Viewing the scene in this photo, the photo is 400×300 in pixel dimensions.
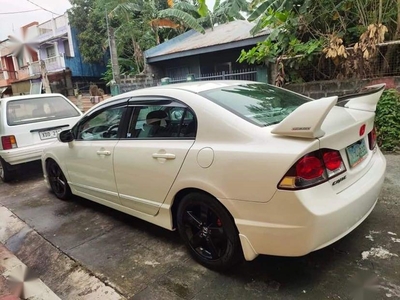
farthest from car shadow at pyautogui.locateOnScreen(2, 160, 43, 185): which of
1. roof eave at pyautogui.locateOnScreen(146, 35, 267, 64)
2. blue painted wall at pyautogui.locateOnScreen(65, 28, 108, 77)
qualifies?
blue painted wall at pyautogui.locateOnScreen(65, 28, 108, 77)

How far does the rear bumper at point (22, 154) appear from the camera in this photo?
534 centimetres

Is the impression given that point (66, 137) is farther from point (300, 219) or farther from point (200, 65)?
point (200, 65)

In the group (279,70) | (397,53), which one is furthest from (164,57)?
(397,53)

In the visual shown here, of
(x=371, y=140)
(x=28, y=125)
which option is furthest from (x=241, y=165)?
(x=28, y=125)

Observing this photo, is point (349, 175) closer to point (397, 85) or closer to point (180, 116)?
point (180, 116)

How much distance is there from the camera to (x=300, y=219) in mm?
→ 1915

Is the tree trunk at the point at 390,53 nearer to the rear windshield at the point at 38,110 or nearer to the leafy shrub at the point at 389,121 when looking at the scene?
the leafy shrub at the point at 389,121

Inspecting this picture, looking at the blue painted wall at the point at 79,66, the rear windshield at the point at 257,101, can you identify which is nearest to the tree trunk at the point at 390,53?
the rear windshield at the point at 257,101

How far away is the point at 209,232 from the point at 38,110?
4.95 m

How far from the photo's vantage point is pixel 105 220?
12.3 ft

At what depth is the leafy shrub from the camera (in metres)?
5.19

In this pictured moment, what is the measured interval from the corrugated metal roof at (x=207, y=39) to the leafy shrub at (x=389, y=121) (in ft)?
14.6

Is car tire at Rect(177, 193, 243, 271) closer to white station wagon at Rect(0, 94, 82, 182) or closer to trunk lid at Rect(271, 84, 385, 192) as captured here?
trunk lid at Rect(271, 84, 385, 192)

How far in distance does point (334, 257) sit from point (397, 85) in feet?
14.3
